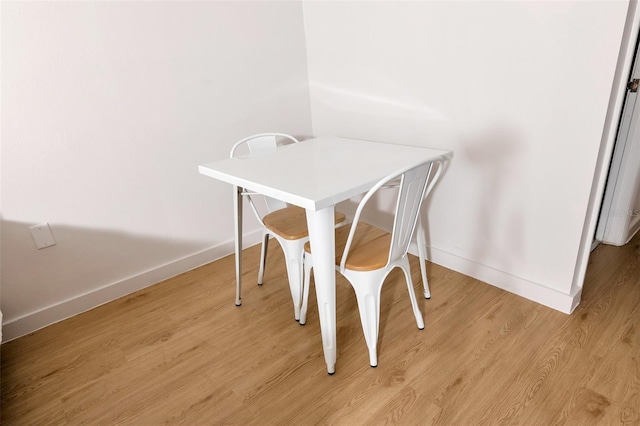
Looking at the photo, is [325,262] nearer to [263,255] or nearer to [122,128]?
[263,255]

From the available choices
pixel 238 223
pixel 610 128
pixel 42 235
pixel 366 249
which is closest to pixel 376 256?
pixel 366 249

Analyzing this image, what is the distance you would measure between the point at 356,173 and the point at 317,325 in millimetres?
732

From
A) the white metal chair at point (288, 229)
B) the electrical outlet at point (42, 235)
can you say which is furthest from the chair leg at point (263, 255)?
the electrical outlet at point (42, 235)

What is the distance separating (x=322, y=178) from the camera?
1.37 m

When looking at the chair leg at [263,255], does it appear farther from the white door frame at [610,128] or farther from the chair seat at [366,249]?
the white door frame at [610,128]

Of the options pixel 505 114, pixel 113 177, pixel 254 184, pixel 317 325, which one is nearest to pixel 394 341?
pixel 317 325

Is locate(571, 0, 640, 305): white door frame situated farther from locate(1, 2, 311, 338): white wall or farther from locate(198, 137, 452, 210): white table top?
locate(1, 2, 311, 338): white wall

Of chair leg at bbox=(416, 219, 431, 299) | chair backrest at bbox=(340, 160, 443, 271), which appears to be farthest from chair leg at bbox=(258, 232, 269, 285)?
chair leg at bbox=(416, 219, 431, 299)

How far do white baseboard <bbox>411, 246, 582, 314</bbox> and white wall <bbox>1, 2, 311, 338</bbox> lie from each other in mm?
1253

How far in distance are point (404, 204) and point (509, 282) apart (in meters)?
0.91

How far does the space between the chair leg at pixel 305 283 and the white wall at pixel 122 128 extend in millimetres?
857

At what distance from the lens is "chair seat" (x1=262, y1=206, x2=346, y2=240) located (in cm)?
163

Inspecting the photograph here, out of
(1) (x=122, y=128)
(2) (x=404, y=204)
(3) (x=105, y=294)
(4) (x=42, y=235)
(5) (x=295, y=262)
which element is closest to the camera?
(2) (x=404, y=204)

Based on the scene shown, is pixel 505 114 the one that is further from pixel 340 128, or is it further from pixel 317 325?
pixel 317 325
